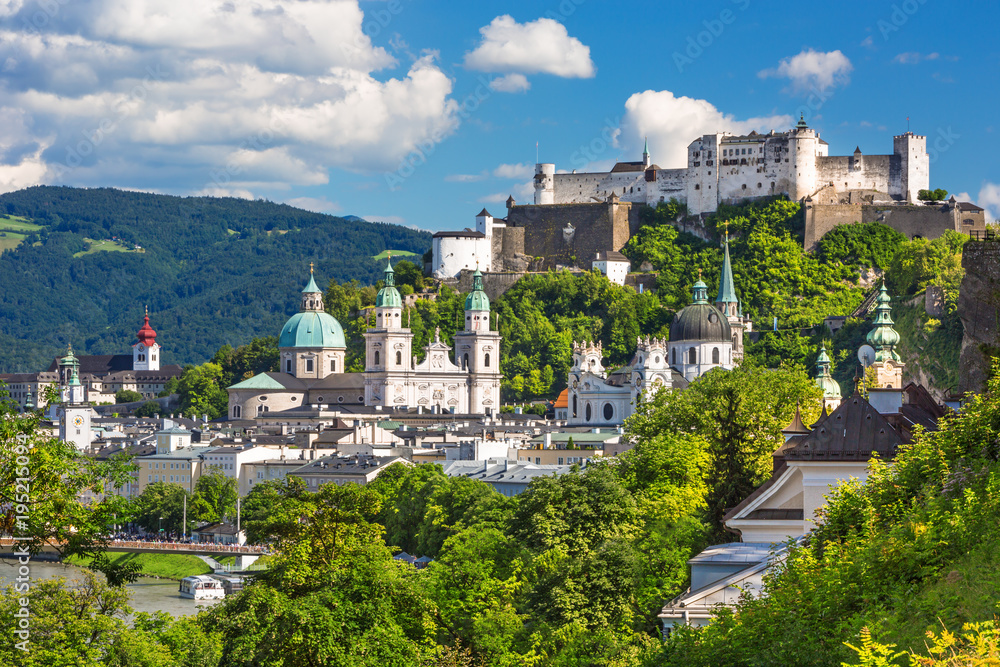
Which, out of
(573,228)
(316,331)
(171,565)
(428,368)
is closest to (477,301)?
(428,368)

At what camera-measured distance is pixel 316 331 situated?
123m

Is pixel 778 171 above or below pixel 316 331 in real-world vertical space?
above

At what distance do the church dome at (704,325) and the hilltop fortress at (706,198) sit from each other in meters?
18.4

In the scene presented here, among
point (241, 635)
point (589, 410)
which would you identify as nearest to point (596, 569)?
point (241, 635)

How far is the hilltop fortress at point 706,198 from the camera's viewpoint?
109 meters

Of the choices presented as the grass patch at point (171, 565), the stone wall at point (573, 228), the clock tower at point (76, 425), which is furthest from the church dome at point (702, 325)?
the clock tower at point (76, 425)

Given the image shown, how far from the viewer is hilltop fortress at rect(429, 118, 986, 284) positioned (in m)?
109

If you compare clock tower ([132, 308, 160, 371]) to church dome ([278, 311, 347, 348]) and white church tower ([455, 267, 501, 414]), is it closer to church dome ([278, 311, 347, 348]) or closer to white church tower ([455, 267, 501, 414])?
church dome ([278, 311, 347, 348])

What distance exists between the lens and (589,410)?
98500mm

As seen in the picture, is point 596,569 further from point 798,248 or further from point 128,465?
point 798,248

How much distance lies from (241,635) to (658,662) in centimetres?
619

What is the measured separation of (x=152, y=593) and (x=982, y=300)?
4785cm

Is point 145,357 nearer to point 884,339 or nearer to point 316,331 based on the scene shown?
point 316,331

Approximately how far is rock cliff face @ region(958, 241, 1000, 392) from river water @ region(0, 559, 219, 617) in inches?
1451
